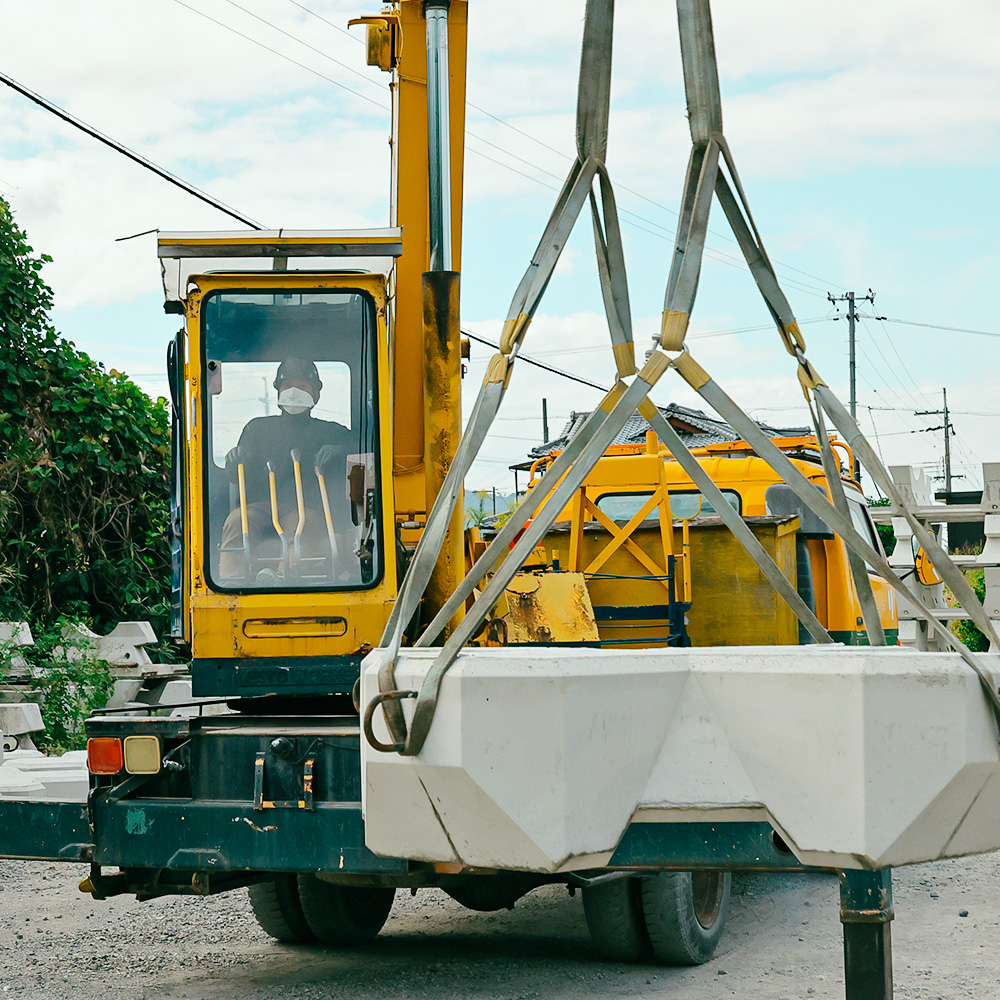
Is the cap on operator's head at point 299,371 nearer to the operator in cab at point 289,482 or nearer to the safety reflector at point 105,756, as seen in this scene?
the operator in cab at point 289,482

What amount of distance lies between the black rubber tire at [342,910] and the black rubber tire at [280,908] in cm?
5

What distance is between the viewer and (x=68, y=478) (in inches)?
514

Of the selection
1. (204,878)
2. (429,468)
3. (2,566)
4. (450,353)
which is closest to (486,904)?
(204,878)

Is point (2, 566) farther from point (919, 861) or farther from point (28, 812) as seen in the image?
point (919, 861)

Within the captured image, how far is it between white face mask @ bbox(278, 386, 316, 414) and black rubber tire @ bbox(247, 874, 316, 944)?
230 cm

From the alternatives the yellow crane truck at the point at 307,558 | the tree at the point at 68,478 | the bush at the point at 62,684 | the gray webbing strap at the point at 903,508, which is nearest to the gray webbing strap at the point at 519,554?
the gray webbing strap at the point at 903,508

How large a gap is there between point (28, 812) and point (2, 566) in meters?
8.13

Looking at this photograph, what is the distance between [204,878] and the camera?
4.79 metres

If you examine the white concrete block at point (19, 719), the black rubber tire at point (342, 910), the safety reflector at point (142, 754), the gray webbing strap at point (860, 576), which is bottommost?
the black rubber tire at point (342, 910)

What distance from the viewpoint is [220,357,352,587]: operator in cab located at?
199 inches

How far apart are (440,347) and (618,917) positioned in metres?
2.53

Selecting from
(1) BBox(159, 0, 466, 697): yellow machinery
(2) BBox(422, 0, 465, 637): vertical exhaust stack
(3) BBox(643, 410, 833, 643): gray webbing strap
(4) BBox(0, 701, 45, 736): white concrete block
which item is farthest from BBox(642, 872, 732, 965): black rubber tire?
(4) BBox(0, 701, 45, 736): white concrete block

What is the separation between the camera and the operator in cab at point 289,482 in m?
5.04

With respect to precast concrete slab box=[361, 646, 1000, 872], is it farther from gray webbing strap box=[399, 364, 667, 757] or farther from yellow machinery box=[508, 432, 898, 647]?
yellow machinery box=[508, 432, 898, 647]
